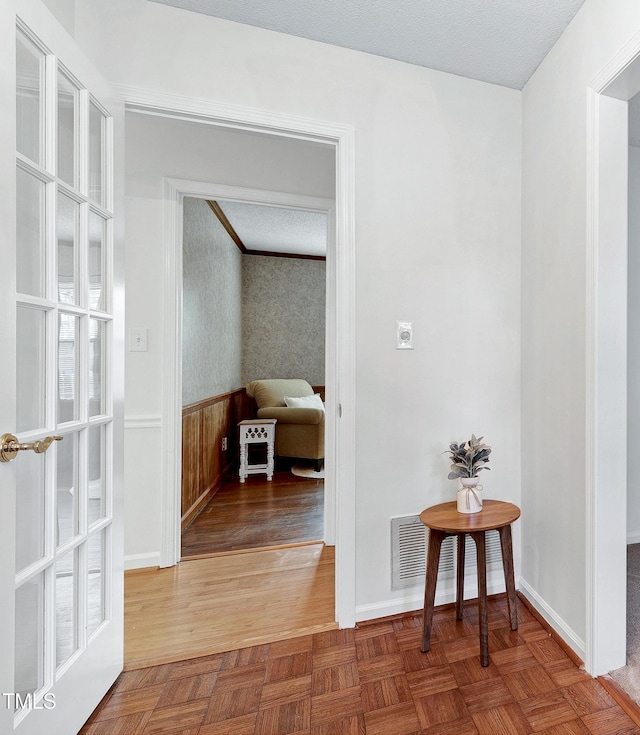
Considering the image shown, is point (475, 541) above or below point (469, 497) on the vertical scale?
below

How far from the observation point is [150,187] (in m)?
Result: 2.21

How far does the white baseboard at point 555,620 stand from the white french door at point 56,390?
1729 millimetres

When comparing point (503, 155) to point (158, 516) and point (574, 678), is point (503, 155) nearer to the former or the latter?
point (574, 678)

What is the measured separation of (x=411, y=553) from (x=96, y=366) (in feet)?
5.06

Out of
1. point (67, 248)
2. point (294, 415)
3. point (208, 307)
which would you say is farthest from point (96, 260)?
point (294, 415)

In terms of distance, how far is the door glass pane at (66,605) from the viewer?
45.3 inches

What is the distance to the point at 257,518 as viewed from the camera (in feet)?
9.57

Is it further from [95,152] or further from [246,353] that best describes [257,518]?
[246,353]

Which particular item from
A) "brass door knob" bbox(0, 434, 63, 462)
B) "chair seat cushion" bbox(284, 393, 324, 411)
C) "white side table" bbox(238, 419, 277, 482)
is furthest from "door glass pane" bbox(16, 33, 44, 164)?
"chair seat cushion" bbox(284, 393, 324, 411)

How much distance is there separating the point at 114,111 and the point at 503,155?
1737mm

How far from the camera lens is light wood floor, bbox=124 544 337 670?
5.33ft

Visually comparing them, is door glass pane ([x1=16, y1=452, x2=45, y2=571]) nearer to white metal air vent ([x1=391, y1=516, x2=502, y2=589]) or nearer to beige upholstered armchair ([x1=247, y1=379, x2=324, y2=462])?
white metal air vent ([x1=391, y1=516, x2=502, y2=589])

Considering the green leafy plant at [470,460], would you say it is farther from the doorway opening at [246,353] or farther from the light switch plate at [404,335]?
the doorway opening at [246,353]

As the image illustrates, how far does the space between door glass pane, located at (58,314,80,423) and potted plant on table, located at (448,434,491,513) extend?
1432 millimetres
